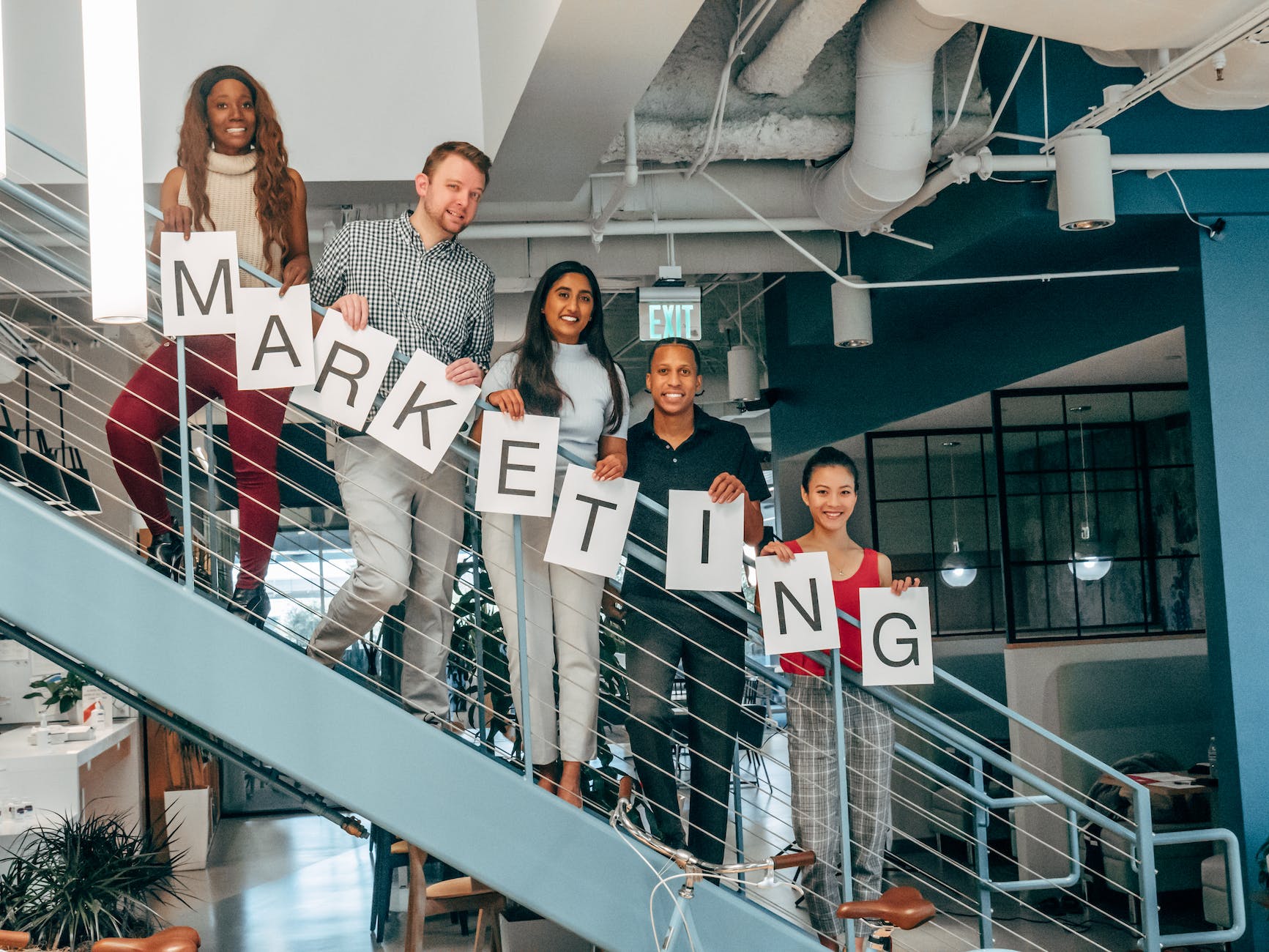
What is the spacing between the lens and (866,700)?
3277 mm

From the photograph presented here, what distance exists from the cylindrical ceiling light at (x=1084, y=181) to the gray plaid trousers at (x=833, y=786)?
1.95 m

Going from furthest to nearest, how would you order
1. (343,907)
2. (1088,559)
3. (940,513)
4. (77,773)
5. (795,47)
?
1. (940,513)
2. (1088,559)
3. (343,907)
4. (77,773)
5. (795,47)

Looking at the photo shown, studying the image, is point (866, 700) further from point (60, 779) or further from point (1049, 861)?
point (60, 779)

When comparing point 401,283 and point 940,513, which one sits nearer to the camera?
point 401,283

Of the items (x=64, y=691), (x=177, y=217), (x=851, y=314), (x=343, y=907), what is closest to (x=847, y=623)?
(x=177, y=217)

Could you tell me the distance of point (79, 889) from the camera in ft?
16.9

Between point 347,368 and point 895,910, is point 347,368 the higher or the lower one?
the higher one

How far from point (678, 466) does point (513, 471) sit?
1.77ft

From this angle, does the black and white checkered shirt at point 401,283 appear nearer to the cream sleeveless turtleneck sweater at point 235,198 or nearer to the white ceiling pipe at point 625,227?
the cream sleeveless turtleneck sweater at point 235,198

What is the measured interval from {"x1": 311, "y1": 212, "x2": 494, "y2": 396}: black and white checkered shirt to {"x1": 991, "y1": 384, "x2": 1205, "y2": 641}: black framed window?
4808 millimetres

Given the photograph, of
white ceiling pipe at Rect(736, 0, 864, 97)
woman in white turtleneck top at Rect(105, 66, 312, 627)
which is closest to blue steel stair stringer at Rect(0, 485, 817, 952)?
woman in white turtleneck top at Rect(105, 66, 312, 627)

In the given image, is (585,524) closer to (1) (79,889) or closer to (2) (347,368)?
(2) (347,368)

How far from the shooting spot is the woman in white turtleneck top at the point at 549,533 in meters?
3.01

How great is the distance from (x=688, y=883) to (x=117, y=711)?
7.05 m
